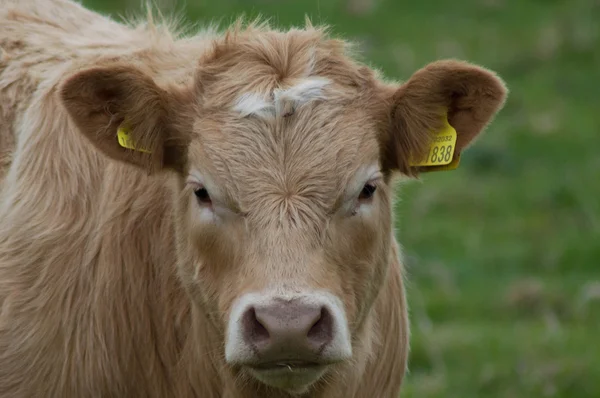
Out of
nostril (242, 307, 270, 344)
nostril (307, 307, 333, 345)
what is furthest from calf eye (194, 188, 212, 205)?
nostril (307, 307, 333, 345)

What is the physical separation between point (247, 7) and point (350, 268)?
1053cm

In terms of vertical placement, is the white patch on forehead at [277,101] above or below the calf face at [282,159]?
above

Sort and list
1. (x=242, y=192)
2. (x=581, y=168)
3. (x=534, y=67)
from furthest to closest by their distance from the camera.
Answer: (x=534, y=67) < (x=581, y=168) < (x=242, y=192)

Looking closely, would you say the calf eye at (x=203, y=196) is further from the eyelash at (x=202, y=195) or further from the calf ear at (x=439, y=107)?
the calf ear at (x=439, y=107)

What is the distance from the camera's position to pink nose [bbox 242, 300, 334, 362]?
4.98m

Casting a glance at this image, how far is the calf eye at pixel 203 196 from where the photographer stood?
5633mm

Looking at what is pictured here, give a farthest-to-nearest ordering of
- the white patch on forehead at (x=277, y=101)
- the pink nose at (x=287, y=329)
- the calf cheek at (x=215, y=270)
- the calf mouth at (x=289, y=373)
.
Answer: the white patch on forehead at (x=277, y=101) → the calf cheek at (x=215, y=270) → the calf mouth at (x=289, y=373) → the pink nose at (x=287, y=329)

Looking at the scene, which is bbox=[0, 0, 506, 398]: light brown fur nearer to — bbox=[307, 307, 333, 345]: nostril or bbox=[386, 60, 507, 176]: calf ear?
bbox=[386, 60, 507, 176]: calf ear

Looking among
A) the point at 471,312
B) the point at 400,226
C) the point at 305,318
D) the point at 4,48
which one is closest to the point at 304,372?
the point at 305,318

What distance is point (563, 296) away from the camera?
10.3 meters

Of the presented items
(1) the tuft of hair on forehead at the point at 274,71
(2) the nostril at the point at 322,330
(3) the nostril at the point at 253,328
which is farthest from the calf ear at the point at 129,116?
(2) the nostril at the point at 322,330

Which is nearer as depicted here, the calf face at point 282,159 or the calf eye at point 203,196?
the calf face at point 282,159

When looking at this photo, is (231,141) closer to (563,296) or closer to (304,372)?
(304,372)

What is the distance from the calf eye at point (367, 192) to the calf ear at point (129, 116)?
29.2 inches
